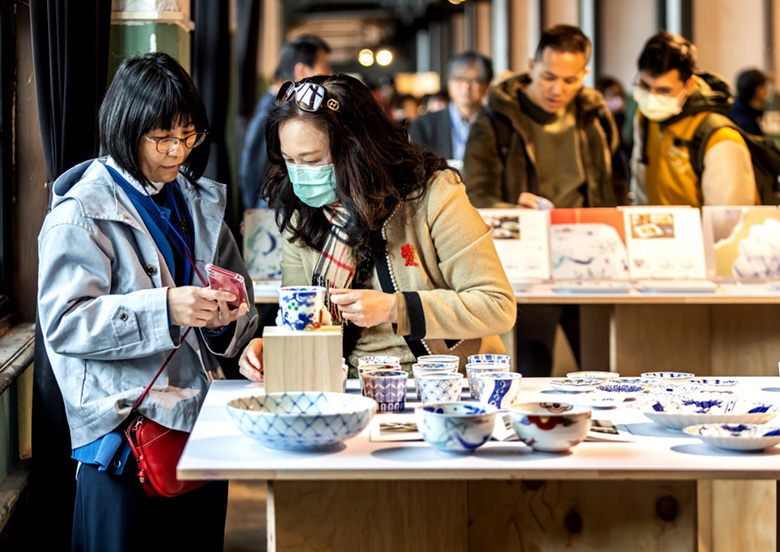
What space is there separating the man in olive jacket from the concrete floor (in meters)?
1.45

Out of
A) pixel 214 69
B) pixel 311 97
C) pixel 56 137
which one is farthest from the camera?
pixel 214 69

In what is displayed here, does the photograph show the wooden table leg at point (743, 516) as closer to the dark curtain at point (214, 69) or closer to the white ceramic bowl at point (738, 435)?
the white ceramic bowl at point (738, 435)

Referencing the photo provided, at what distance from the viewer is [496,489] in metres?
2.65

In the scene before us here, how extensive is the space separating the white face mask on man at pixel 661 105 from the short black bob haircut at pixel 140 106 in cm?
307

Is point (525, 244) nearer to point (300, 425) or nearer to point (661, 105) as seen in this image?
point (661, 105)

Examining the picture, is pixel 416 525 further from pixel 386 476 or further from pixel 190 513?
pixel 190 513

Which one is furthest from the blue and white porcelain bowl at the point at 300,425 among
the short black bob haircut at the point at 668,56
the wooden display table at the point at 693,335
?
the short black bob haircut at the point at 668,56

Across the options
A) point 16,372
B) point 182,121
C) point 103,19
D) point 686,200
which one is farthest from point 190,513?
point 686,200

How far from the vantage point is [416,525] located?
8.11 ft

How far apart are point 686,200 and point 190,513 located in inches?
129

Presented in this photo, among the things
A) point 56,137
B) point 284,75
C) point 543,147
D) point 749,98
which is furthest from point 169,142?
point 749,98

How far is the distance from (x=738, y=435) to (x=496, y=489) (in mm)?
692

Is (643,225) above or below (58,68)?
below

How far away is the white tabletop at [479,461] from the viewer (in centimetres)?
199
